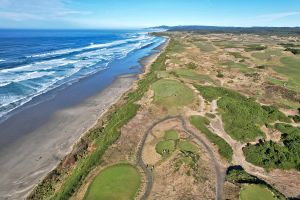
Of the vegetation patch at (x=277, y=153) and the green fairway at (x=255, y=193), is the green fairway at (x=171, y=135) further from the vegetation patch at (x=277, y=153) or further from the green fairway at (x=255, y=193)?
the green fairway at (x=255, y=193)

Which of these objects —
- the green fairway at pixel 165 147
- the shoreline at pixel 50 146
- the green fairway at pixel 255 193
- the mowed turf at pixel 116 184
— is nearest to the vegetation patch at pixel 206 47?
the shoreline at pixel 50 146

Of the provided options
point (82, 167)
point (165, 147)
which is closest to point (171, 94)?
point (165, 147)

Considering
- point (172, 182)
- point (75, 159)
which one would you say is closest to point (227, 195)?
point (172, 182)

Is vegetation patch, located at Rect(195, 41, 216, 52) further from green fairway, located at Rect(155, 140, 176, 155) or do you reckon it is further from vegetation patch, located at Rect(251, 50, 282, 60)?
green fairway, located at Rect(155, 140, 176, 155)

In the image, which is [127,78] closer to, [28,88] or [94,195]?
[28,88]

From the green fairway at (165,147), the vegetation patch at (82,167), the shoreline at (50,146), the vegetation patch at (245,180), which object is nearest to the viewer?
the vegetation patch at (245,180)

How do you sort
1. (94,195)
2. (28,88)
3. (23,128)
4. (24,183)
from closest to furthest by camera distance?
(94,195)
(24,183)
(23,128)
(28,88)

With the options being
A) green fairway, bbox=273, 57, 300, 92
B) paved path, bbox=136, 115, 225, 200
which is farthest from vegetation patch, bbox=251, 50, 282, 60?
paved path, bbox=136, 115, 225, 200
